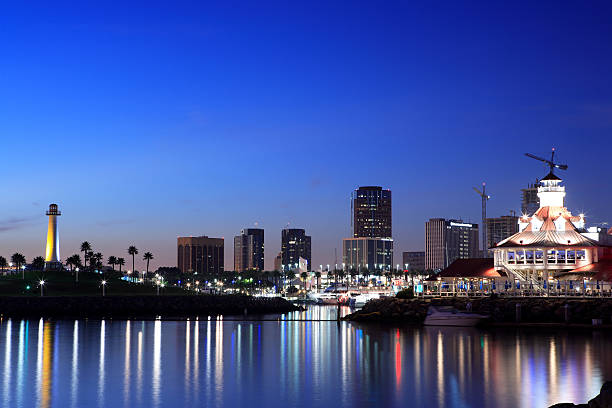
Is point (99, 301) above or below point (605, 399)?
below

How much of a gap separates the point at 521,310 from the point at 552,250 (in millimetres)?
15406

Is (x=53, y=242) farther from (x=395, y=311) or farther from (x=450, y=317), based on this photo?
(x=450, y=317)

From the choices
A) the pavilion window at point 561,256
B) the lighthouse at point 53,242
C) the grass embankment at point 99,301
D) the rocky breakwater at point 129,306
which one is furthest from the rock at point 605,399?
the lighthouse at point 53,242

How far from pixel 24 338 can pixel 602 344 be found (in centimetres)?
5124

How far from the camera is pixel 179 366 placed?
51.9 metres

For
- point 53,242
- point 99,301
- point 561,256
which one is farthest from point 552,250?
point 53,242

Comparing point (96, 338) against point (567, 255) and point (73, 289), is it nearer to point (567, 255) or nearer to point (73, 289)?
point (567, 255)

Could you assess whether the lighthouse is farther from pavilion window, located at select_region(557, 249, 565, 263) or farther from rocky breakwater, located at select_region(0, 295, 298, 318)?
pavilion window, located at select_region(557, 249, 565, 263)

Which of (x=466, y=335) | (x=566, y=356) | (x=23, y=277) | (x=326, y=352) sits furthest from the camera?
(x=23, y=277)

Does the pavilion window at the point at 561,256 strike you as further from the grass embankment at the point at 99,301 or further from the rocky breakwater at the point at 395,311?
the grass embankment at the point at 99,301

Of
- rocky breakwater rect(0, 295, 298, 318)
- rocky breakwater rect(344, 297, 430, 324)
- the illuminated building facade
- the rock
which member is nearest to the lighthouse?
rocky breakwater rect(0, 295, 298, 318)

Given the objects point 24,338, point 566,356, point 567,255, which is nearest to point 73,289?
point 24,338

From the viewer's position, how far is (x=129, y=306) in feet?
437

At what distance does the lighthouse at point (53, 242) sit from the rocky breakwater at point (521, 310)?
104657 millimetres
